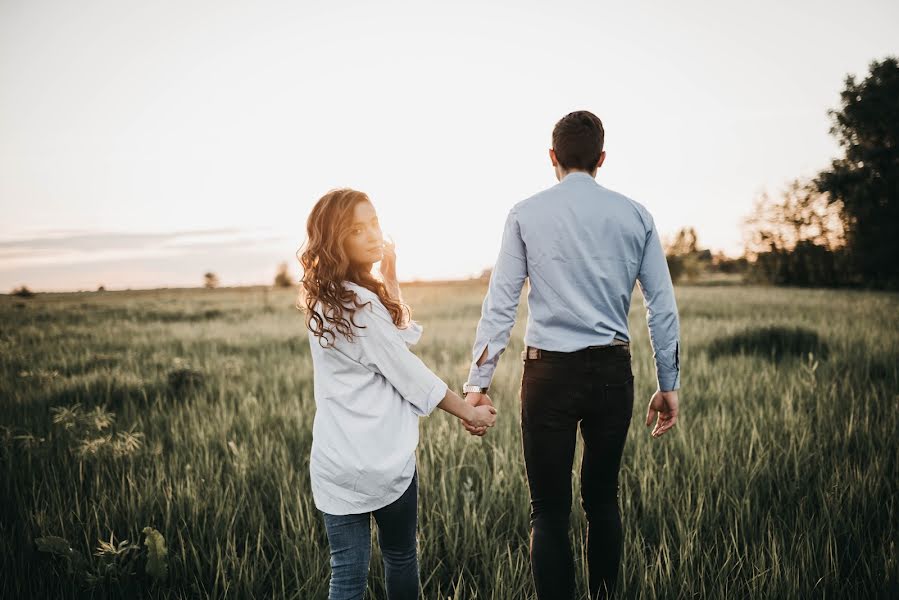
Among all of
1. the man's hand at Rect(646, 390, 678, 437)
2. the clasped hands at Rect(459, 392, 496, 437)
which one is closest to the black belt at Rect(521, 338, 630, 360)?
the clasped hands at Rect(459, 392, 496, 437)

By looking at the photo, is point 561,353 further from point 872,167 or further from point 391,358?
point 872,167

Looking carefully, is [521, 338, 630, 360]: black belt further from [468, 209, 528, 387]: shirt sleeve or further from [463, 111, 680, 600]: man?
[468, 209, 528, 387]: shirt sleeve

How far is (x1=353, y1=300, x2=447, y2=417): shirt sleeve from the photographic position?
5.49ft

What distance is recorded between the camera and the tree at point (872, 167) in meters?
27.5

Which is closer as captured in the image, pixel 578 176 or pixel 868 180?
pixel 578 176

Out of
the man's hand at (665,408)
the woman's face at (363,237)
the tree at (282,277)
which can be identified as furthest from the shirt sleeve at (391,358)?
the tree at (282,277)

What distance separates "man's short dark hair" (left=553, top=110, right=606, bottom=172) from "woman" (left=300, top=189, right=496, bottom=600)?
895 millimetres

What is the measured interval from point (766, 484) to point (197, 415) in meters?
5.47

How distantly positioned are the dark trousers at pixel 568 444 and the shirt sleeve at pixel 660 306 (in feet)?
0.86

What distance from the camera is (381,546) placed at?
175 centimetres

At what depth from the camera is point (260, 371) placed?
7871 millimetres

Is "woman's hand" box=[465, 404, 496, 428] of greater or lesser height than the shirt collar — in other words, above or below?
below

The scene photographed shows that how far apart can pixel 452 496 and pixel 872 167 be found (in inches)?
1418

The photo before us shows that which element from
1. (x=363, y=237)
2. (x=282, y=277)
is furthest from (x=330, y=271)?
(x=282, y=277)
